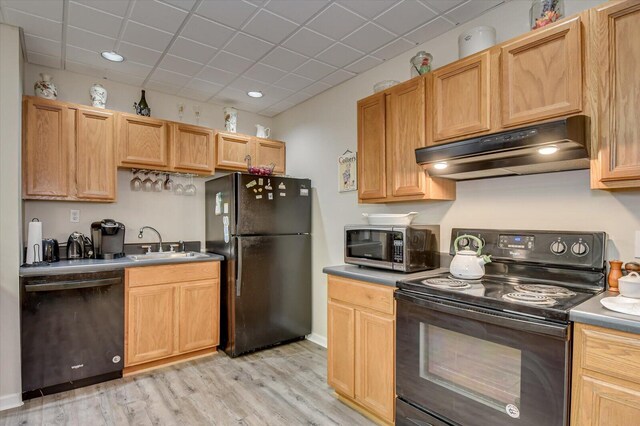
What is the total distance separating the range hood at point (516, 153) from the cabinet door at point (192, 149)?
2251mm

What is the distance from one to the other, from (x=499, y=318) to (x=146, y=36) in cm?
286

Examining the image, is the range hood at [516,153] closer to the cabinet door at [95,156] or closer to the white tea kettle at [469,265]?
the white tea kettle at [469,265]

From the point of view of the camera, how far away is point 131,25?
2.31m

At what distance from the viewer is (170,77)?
10.4 feet

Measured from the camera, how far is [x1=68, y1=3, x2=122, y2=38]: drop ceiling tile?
7.03 ft

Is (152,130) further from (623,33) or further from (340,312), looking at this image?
(623,33)

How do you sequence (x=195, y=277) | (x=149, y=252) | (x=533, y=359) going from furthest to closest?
(x=149, y=252) → (x=195, y=277) → (x=533, y=359)

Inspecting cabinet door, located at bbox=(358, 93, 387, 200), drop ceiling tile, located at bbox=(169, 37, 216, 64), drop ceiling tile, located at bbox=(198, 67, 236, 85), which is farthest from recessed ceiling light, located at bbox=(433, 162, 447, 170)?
drop ceiling tile, located at bbox=(198, 67, 236, 85)

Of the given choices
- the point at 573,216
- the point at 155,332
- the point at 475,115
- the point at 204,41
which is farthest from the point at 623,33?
the point at 155,332

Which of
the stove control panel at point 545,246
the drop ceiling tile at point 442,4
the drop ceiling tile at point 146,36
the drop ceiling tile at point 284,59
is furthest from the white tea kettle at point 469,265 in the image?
the drop ceiling tile at point 146,36

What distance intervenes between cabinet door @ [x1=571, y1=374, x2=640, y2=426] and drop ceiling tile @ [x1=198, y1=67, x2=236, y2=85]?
10.5 ft

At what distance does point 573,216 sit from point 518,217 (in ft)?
0.89

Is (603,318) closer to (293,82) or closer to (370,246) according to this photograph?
(370,246)

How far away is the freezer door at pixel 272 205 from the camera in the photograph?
3164 mm
